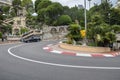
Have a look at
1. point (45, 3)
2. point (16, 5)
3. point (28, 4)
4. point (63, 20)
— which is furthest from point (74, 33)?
point (28, 4)

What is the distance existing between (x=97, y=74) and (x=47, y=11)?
64.6 m

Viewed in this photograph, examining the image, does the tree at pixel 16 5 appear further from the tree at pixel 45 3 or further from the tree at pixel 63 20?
the tree at pixel 63 20

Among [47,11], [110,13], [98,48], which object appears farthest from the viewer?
[47,11]

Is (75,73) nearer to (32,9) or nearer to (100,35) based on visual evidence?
(100,35)

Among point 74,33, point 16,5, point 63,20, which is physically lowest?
point 74,33

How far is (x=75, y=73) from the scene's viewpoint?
40.6 feet

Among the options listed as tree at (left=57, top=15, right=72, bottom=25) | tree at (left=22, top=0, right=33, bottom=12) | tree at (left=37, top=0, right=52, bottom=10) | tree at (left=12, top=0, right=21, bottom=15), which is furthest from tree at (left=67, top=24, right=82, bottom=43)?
→ tree at (left=22, top=0, right=33, bottom=12)

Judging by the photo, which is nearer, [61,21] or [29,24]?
[61,21]

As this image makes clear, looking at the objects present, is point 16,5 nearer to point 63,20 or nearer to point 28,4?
point 28,4

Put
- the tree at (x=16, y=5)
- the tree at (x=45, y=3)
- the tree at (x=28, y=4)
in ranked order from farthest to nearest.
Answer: the tree at (x=28, y=4) < the tree at (x=16, y=5) < the tree at (x=45, y=3)

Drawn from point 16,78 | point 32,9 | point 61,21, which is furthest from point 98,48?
point 32,9

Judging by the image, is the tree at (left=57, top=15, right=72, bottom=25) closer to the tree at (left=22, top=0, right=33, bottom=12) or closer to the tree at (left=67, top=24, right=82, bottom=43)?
the tree at (left=22, top=0, right=33, bottom=12)

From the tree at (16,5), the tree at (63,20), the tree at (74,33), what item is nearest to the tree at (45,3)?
the tree at (63,20)

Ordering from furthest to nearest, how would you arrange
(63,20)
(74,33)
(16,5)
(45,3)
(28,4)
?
(28,4) < (16,5) < (45,3) < (63,20) < (74,33)
